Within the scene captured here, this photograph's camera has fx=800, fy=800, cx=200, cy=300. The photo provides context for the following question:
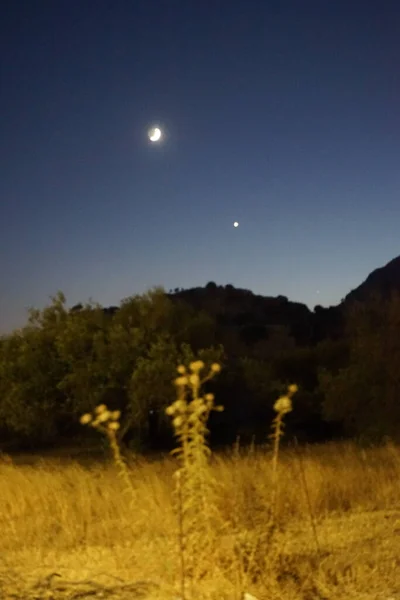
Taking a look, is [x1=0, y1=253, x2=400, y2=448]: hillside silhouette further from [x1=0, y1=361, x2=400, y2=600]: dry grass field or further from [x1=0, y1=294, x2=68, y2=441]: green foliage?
[x1=0, y1=361, x2=400, y2=600]: dry grass field

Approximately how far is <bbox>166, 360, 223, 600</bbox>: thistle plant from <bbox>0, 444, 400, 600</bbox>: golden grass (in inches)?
6.0

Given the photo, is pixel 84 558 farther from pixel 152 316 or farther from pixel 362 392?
pixel 152 316

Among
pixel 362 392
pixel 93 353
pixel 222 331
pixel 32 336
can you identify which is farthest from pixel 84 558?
pixel 222 331

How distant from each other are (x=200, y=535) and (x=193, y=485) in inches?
16.5

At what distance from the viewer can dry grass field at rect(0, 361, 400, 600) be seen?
19.2 feet

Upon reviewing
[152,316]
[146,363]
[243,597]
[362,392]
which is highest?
[152,316]

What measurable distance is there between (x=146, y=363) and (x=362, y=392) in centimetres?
568

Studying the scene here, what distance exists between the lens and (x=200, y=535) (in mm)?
5949

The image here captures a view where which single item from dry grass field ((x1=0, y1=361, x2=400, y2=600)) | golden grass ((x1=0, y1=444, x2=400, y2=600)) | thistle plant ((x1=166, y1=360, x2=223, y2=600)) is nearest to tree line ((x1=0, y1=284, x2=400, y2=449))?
golden grass ((x1=0, y1=444, x2=400, y2=600))

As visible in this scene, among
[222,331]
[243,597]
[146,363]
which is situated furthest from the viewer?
[222,331]

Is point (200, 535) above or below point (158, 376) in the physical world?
below

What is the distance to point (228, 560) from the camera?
5.99 meters

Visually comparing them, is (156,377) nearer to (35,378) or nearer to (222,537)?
(35,378)

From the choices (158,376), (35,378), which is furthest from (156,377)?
(35,378)
